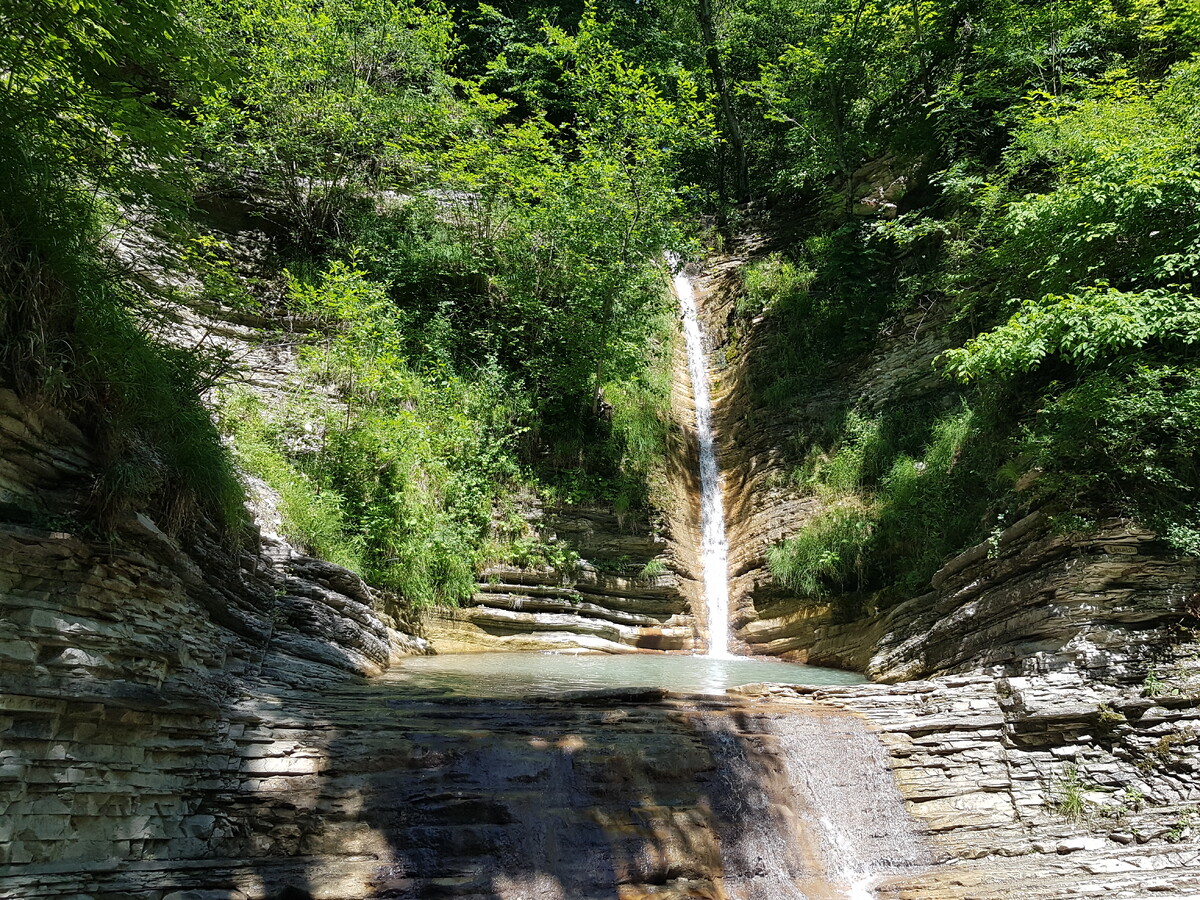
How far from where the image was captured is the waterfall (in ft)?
38.8

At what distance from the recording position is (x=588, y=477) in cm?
1275

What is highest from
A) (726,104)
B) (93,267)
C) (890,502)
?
(726,104)

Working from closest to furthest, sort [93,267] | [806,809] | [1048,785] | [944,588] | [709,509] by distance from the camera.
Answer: [93,267]
[806,809]
[1048,785]
[944,588]
[709,509]

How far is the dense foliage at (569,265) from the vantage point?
526cm

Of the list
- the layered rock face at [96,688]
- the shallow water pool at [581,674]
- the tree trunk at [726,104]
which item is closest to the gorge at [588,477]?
the layered rock face at [96,688]

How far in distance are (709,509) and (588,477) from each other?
2.72 m

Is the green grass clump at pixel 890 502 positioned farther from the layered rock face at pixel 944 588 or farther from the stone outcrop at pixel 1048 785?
the stone outcrop at pixel 1048 785

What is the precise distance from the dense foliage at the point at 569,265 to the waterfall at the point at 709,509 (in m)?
1.46

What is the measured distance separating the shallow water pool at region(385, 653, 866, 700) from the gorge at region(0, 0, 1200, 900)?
142mm

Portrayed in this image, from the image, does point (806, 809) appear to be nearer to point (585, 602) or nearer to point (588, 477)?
point (585, 602)

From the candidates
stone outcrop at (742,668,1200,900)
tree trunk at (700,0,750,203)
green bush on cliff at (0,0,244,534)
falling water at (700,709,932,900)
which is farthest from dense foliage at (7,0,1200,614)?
falling water at (700,709,932,900)

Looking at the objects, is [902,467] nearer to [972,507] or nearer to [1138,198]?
[972,507]

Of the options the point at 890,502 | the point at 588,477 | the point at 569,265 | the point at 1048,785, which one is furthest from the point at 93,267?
the point at 890,502

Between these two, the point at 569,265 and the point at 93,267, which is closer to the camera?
the point at 93,267
